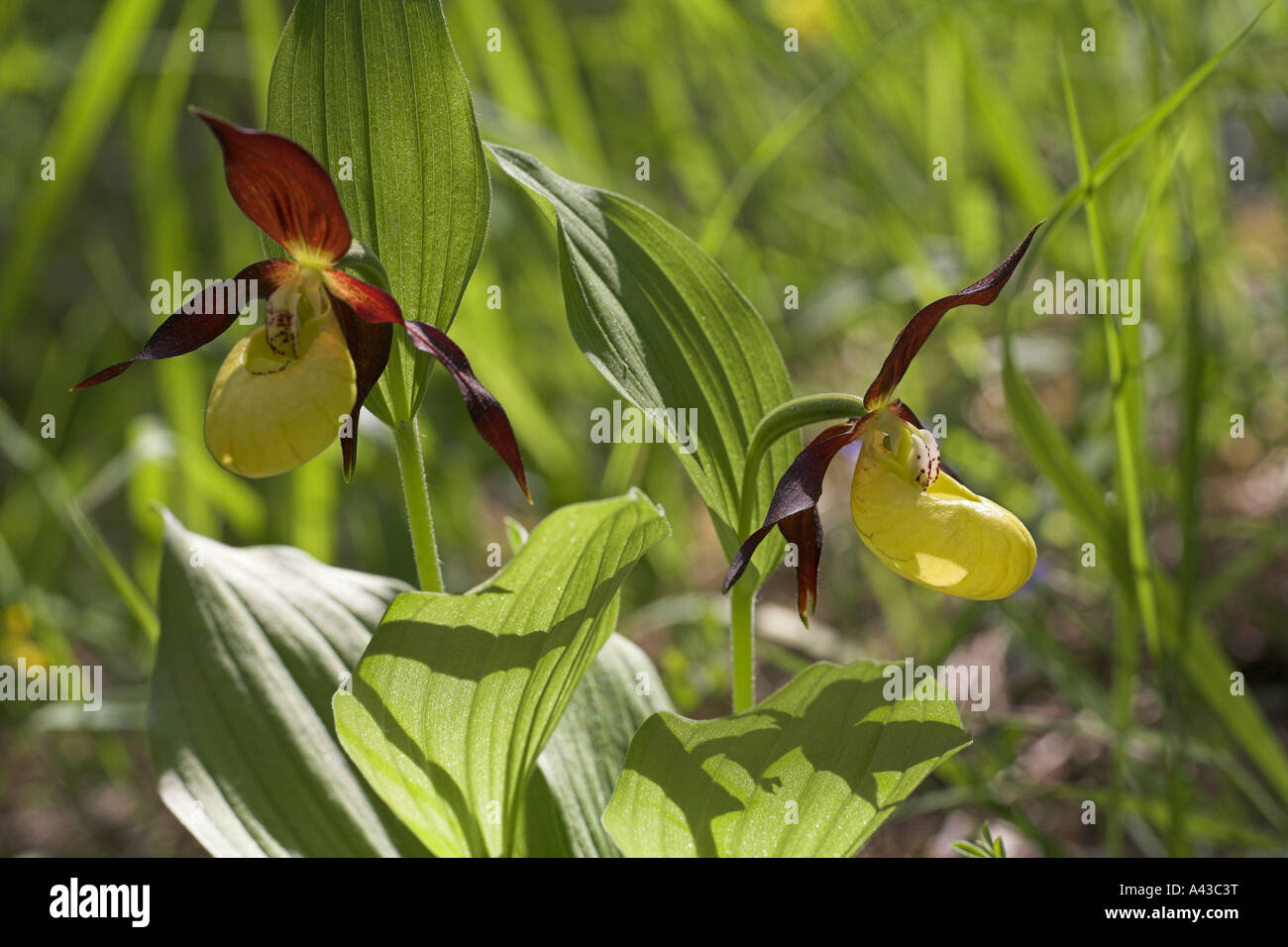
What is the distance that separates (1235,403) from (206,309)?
1.80 metres

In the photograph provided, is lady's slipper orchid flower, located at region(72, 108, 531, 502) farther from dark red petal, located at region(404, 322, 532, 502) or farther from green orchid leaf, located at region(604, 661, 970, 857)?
green orchid leaf, located at region(604, 661, 970, 857)

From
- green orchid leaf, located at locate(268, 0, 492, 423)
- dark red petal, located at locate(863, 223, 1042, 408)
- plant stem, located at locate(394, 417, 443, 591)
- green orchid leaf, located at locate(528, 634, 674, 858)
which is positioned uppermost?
green orchid leaf, located at locate(268, 0, 492, 423)

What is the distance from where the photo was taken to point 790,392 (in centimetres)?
81

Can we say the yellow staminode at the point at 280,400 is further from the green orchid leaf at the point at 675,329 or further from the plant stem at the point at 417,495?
the green orchid leaf at the point at 675,329

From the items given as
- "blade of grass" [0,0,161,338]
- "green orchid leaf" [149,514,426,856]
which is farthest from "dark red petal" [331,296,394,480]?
"blade of grass" [0,0,161,338]

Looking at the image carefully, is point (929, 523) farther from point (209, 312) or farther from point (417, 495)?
point (209, 312)

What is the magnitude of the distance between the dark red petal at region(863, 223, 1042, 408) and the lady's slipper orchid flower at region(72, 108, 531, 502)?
289 millimetres

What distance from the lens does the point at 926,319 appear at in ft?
2.18

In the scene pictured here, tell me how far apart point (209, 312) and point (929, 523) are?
56 centimetres

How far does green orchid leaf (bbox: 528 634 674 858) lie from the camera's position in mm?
854

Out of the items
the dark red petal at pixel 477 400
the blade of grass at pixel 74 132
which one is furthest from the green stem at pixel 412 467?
the blade of grass at pixel 74 132

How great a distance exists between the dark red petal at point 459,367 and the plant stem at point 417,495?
115 mm
